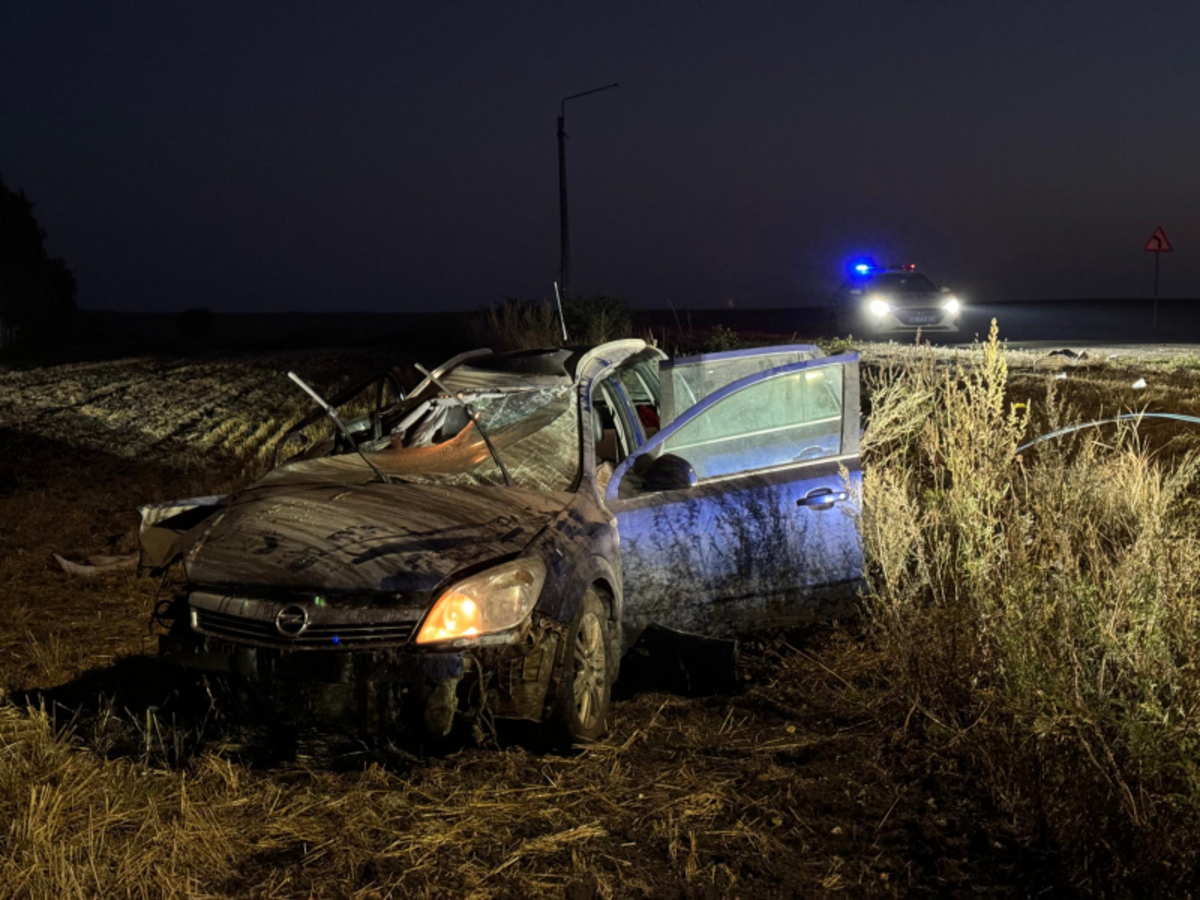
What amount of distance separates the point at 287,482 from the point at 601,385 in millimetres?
1643

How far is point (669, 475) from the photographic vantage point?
511 cm

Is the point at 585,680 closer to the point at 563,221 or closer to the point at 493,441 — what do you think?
the point at 493,441

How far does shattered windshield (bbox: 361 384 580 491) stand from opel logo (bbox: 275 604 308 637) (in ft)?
3.92

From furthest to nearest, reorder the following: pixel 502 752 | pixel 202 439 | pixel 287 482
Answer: pixel 202 439, pixel 287 482, pixel 502 752

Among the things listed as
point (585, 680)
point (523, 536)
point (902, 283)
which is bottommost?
point (585, 680)

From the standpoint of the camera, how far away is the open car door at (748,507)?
17.8ft

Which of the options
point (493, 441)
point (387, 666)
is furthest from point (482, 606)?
point (493, 441)

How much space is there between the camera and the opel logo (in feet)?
13.8

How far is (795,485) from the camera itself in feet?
19.1

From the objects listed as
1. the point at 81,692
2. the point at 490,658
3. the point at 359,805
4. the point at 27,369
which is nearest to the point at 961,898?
the point at 490,658

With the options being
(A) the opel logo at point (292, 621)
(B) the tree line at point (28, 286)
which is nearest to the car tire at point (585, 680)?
(A) the opel logo at point (292, 621)

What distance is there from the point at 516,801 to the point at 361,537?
107 centimetres

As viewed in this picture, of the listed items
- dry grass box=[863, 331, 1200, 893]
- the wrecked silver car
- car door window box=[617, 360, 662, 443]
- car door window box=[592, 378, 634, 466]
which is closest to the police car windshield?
car door window box=[617, 360, 662, 443]

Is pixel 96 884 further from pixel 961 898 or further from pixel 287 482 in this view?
pixel 961 898
